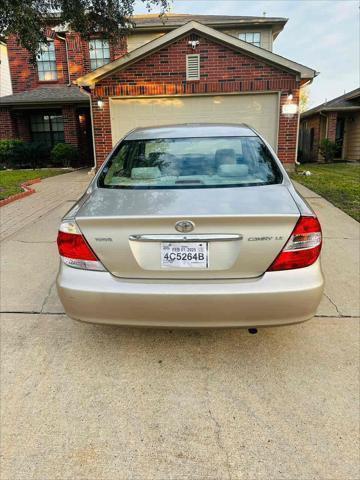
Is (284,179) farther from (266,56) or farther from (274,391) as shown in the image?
(266,56)

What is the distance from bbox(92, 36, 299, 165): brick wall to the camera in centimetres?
1107

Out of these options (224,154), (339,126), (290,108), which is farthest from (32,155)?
(339,126)

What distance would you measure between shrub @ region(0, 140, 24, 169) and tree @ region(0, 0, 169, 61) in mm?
7188

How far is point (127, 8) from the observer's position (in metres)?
8.68

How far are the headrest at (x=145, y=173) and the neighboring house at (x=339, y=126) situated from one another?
16983mm

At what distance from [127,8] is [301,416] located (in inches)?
367

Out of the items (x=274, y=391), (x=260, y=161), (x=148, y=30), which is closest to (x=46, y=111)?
(x=148, y=30)

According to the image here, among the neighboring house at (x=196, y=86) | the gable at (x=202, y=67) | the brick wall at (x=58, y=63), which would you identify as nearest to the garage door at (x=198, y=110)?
the neighboring house at (x=196, y=86)

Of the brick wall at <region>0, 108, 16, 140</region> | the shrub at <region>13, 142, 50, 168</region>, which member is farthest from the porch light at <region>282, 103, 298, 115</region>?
the brick wall at <region>0, 108, 16, 140</region>

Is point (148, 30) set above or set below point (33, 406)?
above

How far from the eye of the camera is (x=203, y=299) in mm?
2201

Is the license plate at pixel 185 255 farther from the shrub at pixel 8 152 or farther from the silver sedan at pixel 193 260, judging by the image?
the shrub at pixel 8 152

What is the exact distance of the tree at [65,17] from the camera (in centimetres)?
677

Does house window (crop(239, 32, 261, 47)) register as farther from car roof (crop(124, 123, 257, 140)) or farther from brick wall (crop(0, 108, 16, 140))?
car roof (crop(124, 123, 257, 140))
